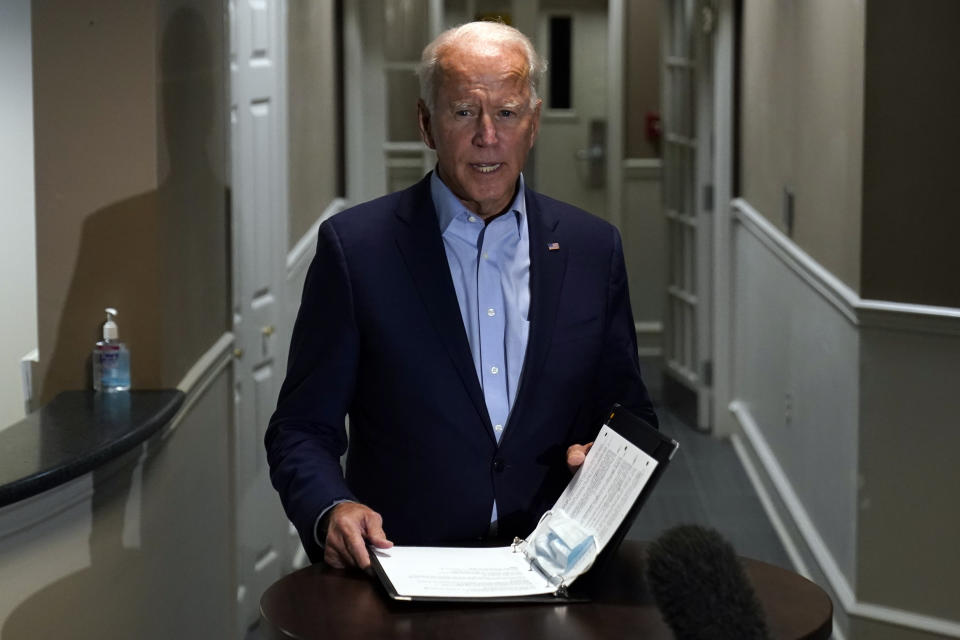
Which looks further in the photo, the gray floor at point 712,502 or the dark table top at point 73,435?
the gray floor at point 712,502

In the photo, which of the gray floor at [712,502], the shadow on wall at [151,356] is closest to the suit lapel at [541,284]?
the shadow on wall at [151,356]

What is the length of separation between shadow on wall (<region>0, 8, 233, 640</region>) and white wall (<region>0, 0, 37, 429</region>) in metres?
1.51

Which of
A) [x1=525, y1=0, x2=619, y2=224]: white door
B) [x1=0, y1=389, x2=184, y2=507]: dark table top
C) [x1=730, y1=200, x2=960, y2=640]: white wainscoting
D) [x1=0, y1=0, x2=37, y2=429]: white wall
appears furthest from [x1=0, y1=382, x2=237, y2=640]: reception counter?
[x1=525, y1=0, x2=619, y2=224]: white door

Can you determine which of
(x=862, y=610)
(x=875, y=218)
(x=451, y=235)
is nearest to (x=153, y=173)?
(x=451, y=235)

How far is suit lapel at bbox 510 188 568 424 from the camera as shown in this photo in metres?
2.00

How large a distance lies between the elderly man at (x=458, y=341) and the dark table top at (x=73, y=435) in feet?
1.47

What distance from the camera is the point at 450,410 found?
1975mm

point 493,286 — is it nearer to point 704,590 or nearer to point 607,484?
point 607,484

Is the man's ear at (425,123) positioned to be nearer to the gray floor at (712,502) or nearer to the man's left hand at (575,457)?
the man's left hand at (575,457)

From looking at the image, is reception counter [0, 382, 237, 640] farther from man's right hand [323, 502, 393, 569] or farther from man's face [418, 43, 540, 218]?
man's face [418, 43, 540, 218]

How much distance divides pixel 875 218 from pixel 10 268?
9.07 ft

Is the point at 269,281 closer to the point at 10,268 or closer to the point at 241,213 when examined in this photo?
the point at 241,213

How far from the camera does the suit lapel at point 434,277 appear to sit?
6.47 ft


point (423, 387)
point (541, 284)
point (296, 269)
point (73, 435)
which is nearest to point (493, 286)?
point (541, 284)
